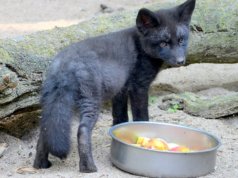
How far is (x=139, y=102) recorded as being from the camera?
16.8ft

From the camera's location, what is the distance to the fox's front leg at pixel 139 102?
201 inches

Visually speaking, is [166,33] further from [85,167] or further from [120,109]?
[85,167]

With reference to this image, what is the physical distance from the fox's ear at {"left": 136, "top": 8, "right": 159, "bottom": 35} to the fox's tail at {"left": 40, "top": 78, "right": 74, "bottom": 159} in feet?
3.35

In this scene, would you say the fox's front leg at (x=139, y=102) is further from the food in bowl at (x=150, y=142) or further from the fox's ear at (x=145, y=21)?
the fox's ear at (x=145, y=21)

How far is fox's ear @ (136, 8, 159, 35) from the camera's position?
16.0 ft

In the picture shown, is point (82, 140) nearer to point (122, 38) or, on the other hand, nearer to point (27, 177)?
point (27, 177)

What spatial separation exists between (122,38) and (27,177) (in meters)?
Result: 1.57

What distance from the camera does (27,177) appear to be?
4.29 m

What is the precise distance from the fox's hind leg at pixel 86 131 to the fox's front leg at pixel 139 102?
673 millimetres

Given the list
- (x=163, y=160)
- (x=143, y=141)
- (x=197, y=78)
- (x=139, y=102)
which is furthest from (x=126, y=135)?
(x=197, y=78)

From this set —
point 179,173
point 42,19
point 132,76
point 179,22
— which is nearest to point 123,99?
point 132,76

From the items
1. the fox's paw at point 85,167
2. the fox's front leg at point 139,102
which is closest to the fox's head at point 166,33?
the fox's front leg at point 139,102

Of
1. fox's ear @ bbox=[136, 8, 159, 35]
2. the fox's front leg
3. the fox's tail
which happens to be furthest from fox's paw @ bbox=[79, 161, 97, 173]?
fox's ear @ bbox=[136, 8, 159, 35]

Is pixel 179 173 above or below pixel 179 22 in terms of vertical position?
below
